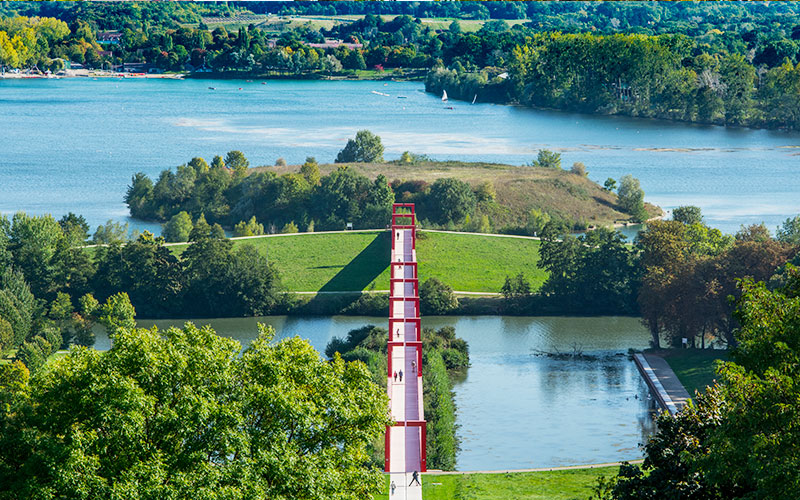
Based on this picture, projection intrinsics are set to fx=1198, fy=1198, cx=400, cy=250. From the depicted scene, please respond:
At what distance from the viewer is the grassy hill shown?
88.2 meters

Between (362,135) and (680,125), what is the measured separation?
A: 210 feet

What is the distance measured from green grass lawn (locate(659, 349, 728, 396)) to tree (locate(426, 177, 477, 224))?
29062 mm

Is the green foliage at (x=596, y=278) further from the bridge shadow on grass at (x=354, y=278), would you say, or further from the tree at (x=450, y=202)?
the tree at (x=450, y=202)

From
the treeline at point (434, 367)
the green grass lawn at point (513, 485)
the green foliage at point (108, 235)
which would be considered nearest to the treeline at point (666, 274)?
the treeline at point (434, 367)

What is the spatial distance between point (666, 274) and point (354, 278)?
19.8 metres

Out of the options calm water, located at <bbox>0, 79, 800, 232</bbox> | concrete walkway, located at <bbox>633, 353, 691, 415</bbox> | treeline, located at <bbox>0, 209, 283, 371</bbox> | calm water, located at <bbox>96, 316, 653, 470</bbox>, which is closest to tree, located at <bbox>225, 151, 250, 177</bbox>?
calm water, located at <bbox>0, 79, 800, 232</bbox>

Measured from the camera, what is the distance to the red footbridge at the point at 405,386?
117 feet

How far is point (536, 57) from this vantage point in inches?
6905

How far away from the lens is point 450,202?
3292 inches

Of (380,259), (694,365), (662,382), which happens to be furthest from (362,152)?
(662,382)

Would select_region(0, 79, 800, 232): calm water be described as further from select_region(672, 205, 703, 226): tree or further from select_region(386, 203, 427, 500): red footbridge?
select_region(386, 203, 427, 500): red footbridge

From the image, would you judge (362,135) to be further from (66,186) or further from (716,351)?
(716,351)

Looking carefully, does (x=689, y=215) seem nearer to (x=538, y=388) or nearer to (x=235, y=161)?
(x=538, y=388)

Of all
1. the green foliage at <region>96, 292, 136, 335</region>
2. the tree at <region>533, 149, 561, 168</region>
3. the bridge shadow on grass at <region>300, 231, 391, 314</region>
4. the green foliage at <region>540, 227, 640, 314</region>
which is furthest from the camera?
the tree at <region>533, 149, 561, 168</region>
